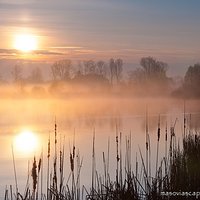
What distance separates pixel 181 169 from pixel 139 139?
13880mm

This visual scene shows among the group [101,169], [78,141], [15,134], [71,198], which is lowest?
[71,198]

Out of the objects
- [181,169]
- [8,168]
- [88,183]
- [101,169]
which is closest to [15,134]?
[8,168]

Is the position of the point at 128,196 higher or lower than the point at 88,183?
lower

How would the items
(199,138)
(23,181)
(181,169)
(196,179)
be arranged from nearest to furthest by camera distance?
(196,179) < (181,169) < (199,138) < (23,181)

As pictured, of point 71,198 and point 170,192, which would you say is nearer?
point 71,198

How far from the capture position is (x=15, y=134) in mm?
25719

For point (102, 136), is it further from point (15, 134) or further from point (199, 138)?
point (199, 138)

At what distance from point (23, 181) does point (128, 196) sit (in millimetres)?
6202

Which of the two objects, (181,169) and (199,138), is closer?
(181,169)

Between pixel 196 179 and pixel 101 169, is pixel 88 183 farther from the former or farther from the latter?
pixel 196 179

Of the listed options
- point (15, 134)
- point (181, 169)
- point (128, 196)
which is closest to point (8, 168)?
point (181, 169)

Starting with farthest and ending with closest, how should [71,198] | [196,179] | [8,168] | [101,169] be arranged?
1. [8,168]
2. [101,169]
3. [196,179]
4. [71,198]

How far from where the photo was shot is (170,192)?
579cm

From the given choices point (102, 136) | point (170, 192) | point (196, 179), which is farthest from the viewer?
point (102, 136)
